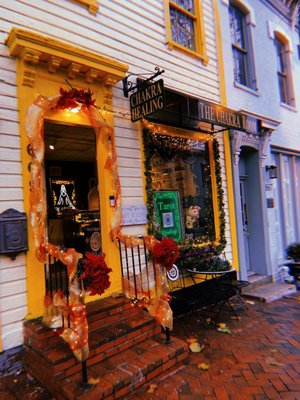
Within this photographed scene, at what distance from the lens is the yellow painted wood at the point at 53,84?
334cm

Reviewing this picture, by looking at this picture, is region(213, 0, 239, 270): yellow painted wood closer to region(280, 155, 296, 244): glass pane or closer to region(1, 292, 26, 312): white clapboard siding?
region(280, 155, 296, 244): glass pane

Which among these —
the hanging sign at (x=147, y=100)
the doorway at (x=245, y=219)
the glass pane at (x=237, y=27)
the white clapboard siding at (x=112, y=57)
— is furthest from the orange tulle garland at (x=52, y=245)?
the glass pane at (x=237, y=27)

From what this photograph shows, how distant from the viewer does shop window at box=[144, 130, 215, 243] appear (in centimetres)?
504

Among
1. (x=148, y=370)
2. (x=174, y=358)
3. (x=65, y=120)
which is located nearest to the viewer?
(x=148, y=370)

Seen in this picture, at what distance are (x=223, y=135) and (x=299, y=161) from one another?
13.3ft

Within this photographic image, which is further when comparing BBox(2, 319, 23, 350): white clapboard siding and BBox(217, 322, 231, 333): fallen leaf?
BBox(217, 322, 231, 333): fallen leaf

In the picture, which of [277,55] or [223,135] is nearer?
[223,135]

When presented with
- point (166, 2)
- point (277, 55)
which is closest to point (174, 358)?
point (166, 2)

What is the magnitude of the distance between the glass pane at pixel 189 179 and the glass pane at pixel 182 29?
2018 millimetres

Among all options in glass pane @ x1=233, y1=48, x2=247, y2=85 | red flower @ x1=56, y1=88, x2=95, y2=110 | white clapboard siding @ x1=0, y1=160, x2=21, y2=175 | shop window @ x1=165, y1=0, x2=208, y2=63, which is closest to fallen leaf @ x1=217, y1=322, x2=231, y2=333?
white clapboard siding @ x1=0, y1=160, x2=21, y2=175

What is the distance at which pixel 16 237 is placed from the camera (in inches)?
127

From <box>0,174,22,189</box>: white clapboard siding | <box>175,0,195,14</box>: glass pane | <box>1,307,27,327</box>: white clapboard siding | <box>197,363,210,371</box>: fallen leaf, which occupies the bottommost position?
<box>197,363,210,371</box>: fallen leaf

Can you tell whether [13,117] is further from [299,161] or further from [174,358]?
[299,161]

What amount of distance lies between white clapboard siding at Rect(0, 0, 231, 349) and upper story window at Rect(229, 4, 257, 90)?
1.12 m
